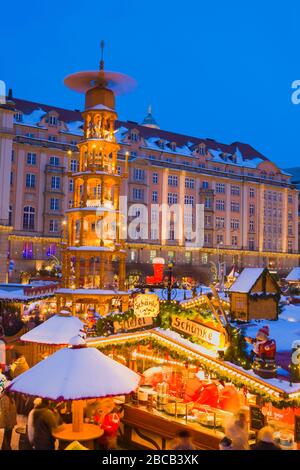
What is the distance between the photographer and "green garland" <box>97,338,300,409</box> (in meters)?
9.40

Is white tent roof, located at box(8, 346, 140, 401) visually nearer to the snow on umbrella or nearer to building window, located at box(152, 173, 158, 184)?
the snow on umbrella

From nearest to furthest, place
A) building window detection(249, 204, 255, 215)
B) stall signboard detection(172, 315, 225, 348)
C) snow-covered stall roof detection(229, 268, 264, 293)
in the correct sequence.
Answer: stall signboard detection(172, 315, 225, 348) < snow-covered stall roof detection(229, 268, 264, 293) < building window detection(249, 204, 255, 215)

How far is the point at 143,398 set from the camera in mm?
11227

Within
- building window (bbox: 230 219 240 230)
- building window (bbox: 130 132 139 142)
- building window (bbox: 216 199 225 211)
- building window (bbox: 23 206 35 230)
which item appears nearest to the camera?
building window (bbox: 23 206 35 230)

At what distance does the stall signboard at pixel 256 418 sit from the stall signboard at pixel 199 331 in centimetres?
164

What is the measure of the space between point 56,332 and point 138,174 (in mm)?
46267

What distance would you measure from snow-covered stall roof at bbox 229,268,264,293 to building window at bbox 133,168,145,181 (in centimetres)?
3018

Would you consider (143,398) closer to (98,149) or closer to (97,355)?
(97,355)

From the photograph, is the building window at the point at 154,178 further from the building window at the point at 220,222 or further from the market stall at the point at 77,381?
the market stall at the point at 77,381

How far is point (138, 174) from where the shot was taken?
59.4 meters

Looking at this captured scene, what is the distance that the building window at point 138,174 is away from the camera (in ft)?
194

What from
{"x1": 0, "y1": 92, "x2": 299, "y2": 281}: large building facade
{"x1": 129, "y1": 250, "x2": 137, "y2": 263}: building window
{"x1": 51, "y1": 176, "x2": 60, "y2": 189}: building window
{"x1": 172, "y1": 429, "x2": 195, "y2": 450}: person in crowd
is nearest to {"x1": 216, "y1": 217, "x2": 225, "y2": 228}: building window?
{"x1": 0, "y1": 92, "x2": 299, "y2": 281}: large building facade

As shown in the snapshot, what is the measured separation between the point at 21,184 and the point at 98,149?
2941 centimetres

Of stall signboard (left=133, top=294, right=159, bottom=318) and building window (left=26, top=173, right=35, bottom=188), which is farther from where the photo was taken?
building window (left=26, top=173, right=35, bottom=188)
